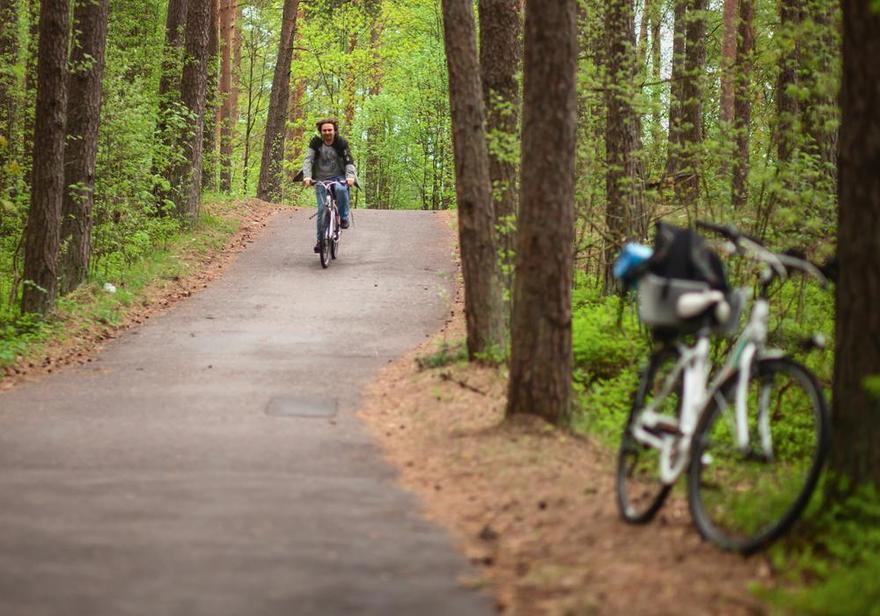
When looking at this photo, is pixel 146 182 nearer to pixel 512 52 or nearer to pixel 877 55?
pixel 512 52

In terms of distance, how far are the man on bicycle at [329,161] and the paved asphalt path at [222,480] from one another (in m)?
3.14

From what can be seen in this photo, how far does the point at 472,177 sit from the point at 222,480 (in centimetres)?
479

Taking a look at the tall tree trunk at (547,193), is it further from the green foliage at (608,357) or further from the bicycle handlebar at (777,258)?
the bicycle handlebar at (777,258)

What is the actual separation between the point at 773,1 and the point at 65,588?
1571 cm

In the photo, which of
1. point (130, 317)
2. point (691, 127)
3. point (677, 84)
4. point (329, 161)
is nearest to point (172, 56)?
point (329, 161)

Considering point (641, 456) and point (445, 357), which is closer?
point (641, 456)

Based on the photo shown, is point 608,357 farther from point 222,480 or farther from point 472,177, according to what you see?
point 222,480

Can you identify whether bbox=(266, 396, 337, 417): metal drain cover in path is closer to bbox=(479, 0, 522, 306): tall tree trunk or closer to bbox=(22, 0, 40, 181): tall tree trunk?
bbox=(479, 0, 522, 306): tall tree trunk

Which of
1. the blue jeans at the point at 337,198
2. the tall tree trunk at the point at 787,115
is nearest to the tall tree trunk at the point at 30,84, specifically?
the blue jeans at the point at 337,198

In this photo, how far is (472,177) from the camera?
1128cm

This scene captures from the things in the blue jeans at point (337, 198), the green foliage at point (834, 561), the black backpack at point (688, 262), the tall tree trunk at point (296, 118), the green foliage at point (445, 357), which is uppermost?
the tall tree trunk at point (296, 118)

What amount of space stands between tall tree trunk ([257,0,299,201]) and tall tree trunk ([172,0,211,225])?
353 inches

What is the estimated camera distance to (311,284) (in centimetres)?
1841

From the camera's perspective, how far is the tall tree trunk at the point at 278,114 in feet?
102
